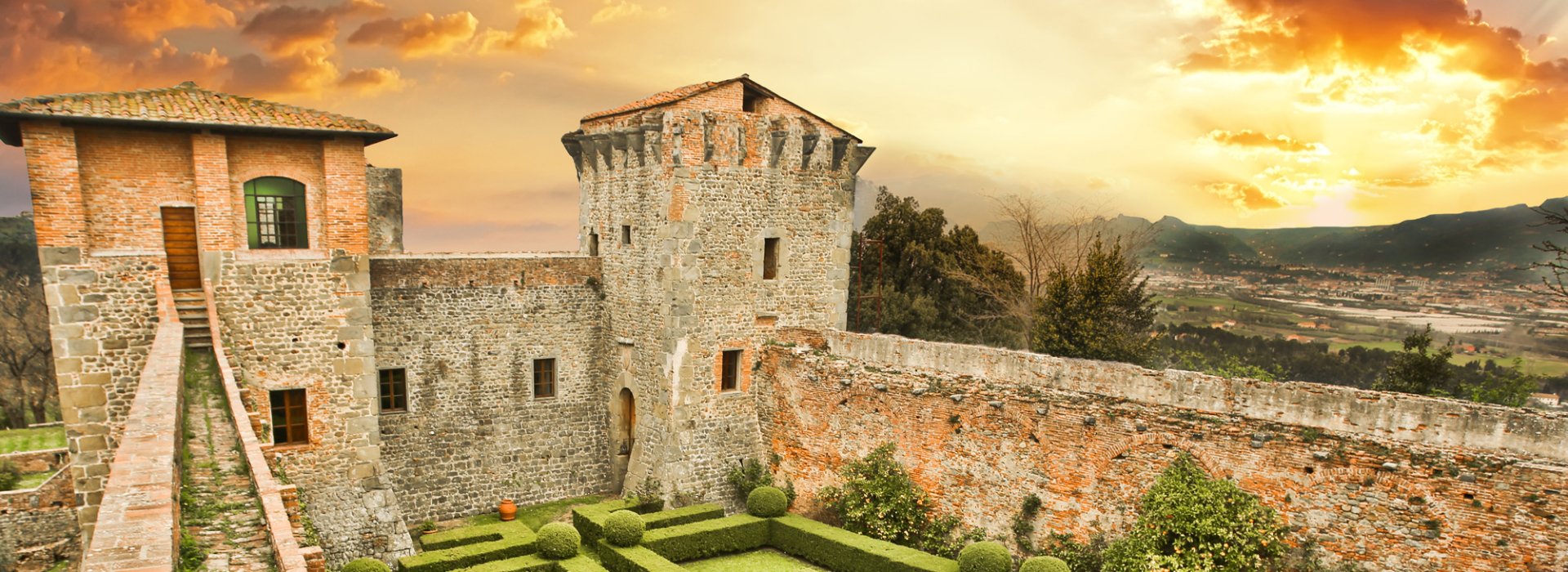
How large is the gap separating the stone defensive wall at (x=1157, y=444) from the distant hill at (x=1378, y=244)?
36.7 feet

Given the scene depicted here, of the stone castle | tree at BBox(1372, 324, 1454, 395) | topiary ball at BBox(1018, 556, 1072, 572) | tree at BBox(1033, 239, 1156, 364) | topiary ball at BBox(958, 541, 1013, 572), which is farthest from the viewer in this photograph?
tree at BBox(1033, 239, 1156, 364)

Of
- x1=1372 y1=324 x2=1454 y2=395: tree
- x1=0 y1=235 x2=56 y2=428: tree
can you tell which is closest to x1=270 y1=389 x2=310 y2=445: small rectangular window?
x1=1372 y1=324 x2=1454 y2=395: tree

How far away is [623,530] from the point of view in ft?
51.3

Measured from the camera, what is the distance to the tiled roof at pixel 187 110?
1235cm

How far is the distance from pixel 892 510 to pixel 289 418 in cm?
1102

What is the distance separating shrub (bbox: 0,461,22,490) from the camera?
20.5 m

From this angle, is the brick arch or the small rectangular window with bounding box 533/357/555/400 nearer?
the brick arch

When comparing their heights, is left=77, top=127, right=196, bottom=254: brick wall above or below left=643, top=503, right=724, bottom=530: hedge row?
above

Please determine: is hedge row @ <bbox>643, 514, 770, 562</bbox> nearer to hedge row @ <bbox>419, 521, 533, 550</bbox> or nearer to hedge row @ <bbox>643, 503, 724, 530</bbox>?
hedge row @ <bbox>643, 503, 724, 530</bbox>

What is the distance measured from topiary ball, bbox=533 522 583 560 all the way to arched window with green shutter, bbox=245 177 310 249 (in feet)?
21.9

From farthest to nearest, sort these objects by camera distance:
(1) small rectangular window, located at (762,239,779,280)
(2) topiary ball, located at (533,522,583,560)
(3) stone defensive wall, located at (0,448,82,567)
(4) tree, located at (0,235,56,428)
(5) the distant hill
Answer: (4) tree, located at (0,235,56,428)
(5) the distant hill
(3) stone defensive wall, located at (0,448,82,567)
(1) small rectangular window, located at (762,239,779,280)
(2) topiary ball, located at (533,522,583,560)

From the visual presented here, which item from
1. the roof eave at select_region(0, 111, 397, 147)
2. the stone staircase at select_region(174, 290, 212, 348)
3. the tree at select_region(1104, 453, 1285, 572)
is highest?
the roof eave at select_region(0, 111, 397, 147)

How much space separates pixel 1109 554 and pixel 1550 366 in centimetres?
1823

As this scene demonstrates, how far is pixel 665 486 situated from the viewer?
17469 mm
